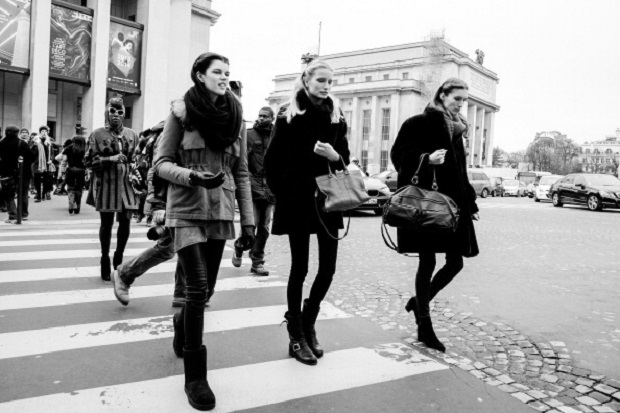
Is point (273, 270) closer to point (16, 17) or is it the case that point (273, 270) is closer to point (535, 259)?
point (535, 259)

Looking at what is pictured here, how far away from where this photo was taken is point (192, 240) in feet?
10.4

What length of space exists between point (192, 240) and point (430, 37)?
84.1 m

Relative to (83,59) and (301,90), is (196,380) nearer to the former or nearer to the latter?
(301,90)

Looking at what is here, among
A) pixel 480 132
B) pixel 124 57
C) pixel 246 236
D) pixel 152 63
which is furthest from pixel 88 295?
pixel 480 132

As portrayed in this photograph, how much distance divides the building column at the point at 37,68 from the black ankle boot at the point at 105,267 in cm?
2621

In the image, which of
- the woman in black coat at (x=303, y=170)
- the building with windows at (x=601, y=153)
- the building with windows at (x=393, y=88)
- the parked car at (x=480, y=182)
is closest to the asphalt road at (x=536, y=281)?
the woman in black coat at (x=303, y=170)

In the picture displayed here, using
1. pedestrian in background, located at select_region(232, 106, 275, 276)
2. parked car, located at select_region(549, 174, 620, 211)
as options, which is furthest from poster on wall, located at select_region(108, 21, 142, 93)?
pedestrian in background, located at select_region(232, 106, 275, 276)

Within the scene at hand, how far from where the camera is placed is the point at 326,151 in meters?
3.56

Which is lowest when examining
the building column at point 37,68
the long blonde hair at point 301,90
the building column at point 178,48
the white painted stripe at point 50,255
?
the white painted stripe at point 50,255

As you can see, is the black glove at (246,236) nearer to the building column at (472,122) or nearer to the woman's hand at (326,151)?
the woman's hand at (326,151)

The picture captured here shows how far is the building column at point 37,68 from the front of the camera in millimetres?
28328

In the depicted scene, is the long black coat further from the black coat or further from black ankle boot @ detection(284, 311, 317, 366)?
black ankle boot @ detection(284, 311, 317, 366)

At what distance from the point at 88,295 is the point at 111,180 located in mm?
1279

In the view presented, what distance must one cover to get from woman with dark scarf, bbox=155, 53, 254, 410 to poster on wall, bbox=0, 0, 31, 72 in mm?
29086
